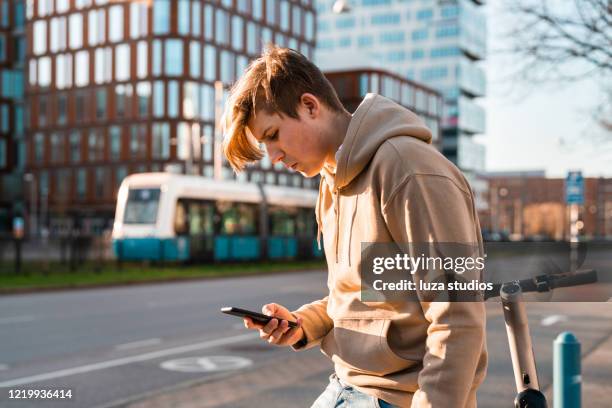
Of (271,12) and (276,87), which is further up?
(271,12)

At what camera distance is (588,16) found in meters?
9.53

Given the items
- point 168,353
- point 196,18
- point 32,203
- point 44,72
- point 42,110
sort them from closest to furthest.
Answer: point 168,353
point 196,18
point 32,203
point 44,72
point 42,110

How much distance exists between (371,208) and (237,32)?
67954 millimetres

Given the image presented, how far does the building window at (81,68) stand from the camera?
218 ft

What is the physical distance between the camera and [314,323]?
2557 millimetres

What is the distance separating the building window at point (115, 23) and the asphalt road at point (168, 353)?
5119 centimetres

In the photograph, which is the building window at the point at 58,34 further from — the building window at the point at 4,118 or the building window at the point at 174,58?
the building window at the point at 174,58

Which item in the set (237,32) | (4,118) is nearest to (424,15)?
(237,32)

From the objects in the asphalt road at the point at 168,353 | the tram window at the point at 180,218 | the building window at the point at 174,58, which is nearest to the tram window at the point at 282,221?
the tram window at the point at 180,218

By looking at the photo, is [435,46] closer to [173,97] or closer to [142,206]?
[173,97]

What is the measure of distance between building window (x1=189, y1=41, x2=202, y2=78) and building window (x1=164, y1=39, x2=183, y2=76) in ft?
2.65

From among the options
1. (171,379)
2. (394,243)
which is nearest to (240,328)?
(171,379)

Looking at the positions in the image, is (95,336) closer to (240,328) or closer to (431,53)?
(240,328)

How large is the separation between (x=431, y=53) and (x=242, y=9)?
47671mm
